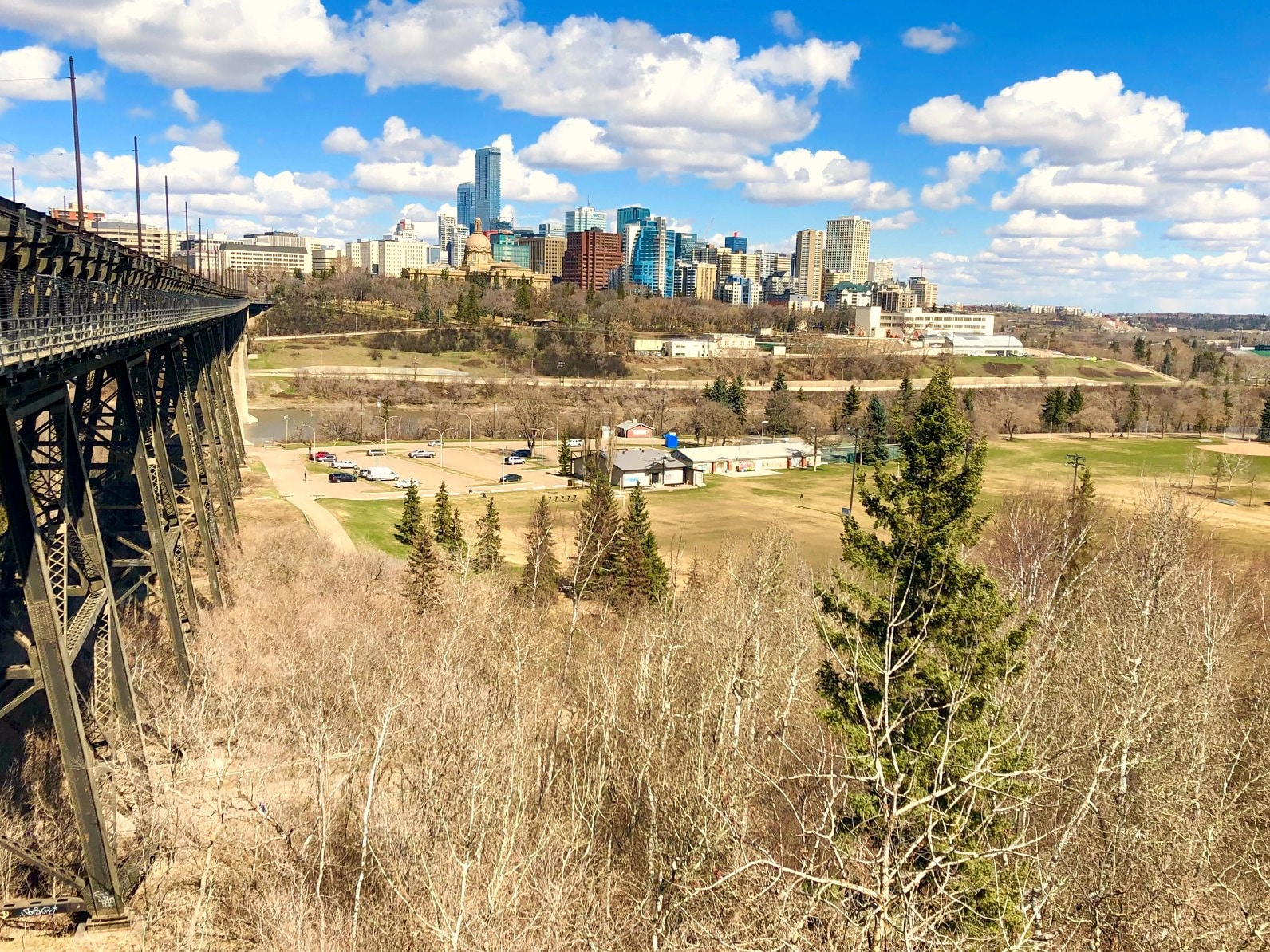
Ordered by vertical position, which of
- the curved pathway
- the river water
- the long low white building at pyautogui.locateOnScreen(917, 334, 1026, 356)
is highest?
the long low white building at pyautogui.locateOnScreen(917, 334, 1026, 356)

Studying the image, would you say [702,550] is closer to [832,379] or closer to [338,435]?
[338,435]

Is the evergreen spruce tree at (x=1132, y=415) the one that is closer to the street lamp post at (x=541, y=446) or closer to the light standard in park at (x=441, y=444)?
the street lamp post at (x=541, y=446)

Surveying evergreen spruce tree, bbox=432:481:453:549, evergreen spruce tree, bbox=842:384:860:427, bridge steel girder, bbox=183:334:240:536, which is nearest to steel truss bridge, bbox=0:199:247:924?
bridge steel girder, bbox=183:334:240:536

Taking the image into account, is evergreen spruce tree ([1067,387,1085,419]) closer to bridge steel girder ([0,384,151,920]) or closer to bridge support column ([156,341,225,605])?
bridge support column ([156,341,225,605])

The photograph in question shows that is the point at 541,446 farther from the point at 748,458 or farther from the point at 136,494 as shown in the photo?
the point at 136,494

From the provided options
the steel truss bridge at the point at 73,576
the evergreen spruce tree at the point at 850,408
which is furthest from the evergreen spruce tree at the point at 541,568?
the evergreen spruce tree at the point at 850,408

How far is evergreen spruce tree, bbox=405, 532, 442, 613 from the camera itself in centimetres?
2998

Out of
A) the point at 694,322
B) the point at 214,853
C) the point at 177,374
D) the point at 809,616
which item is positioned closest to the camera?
the point at 214,853

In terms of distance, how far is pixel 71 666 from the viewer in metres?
14.6

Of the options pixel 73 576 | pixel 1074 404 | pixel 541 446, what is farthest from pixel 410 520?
pixel 1074 404

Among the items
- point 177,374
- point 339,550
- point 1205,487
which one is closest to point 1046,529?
point 339,550

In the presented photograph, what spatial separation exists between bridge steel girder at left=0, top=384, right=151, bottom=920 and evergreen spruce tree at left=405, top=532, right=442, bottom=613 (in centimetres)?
1228

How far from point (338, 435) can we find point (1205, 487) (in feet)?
262

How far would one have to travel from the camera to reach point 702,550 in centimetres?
5162
